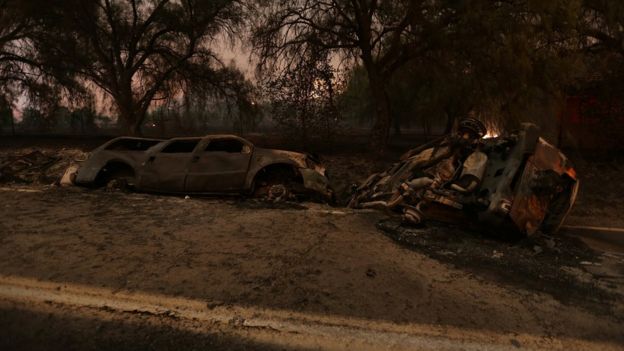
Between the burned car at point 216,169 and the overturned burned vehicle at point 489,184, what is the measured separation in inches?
79.4

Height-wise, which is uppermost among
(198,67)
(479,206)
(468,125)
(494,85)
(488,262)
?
(198,67)

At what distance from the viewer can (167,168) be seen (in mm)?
8953

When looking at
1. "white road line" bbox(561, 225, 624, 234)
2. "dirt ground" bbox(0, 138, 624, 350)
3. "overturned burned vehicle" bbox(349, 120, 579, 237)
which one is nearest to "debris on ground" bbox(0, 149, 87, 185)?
"dirt ground" bbox(0, 138, 624, 350)

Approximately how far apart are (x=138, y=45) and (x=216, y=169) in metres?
13.8

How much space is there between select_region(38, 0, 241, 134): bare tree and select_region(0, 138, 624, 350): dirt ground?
13.2m

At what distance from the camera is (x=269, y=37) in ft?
47.2

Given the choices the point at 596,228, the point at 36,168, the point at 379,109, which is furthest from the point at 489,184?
the point at 36,168

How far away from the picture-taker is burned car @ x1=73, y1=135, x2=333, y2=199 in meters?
8.60

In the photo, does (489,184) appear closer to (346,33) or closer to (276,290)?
(276,290)

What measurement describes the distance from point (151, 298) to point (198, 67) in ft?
55.8

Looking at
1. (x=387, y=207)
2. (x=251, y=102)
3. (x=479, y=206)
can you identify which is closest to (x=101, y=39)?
(x=251, y=102)

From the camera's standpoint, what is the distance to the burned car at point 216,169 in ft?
28.2

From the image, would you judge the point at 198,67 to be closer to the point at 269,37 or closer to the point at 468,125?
the point at 269,37

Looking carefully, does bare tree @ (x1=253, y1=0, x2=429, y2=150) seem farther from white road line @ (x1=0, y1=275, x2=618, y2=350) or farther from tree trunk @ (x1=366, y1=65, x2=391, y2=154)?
white road line @ (x1=0, y1=275, x2=618, y2=350)
